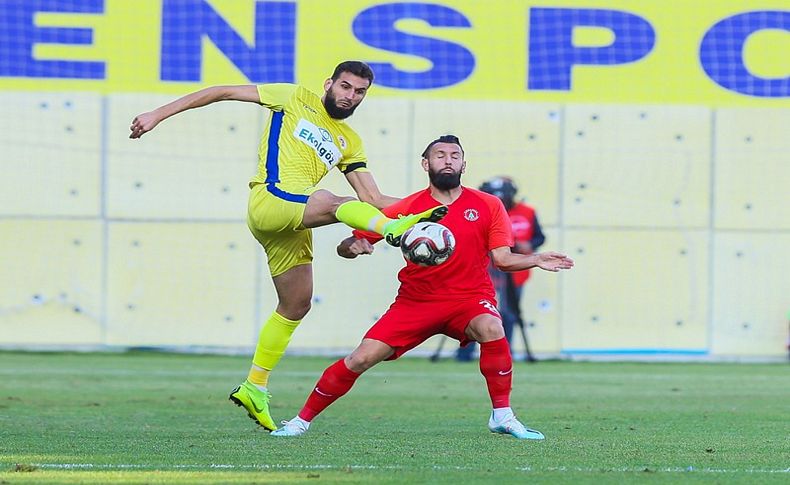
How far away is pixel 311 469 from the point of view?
254 inches

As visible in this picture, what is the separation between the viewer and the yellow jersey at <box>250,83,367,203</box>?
8445 mm

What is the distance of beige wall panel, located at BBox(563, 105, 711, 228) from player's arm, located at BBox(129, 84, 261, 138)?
32.6 feet

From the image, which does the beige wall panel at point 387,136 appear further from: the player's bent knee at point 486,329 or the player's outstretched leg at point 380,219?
the player's outstretched leg at point 380,219

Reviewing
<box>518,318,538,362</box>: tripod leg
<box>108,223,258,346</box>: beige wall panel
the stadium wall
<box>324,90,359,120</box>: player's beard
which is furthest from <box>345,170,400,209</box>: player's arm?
<box>108,223,258,346</box>: beige wall panel

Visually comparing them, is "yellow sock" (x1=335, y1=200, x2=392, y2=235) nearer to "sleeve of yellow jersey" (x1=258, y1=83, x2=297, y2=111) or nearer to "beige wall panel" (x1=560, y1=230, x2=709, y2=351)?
"sleeve of yellow jersey" (x1=258, y1=83, x2=297, y2=111)

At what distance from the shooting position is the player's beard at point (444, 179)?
8.11m

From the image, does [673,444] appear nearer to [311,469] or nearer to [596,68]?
[311,469]

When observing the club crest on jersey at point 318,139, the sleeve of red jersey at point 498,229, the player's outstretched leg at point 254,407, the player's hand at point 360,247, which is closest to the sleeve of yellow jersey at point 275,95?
the club crest on jersey at point 318,139

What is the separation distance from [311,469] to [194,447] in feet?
3.70

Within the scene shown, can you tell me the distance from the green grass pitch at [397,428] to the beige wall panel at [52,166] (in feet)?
8.42

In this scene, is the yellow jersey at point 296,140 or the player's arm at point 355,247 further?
the yellow jersey at point 296,140

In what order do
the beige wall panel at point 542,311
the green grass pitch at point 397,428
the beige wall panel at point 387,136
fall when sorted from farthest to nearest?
the beige wall panel at point 542,311
the beige wall panel at point 387,136
the green grass pitch at point 397,428

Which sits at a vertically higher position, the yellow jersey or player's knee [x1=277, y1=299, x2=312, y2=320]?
the yellow jersey

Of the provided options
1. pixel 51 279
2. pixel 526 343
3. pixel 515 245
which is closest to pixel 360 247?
pixel 515 245
